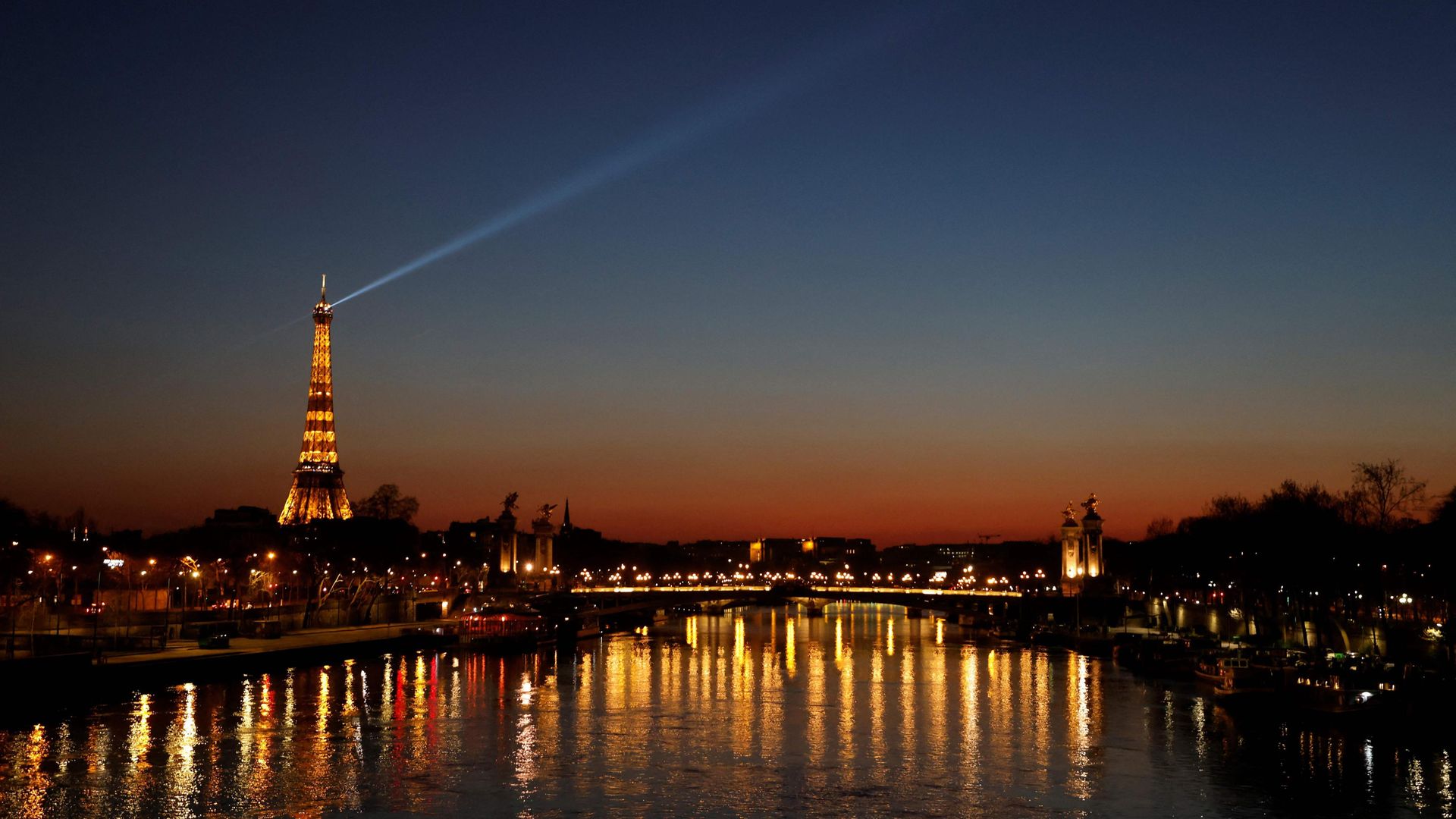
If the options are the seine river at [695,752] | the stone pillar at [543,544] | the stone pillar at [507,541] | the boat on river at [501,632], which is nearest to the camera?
the seine river at [695,752]

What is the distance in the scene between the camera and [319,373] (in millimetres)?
134125

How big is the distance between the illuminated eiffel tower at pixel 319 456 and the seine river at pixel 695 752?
64669 mm

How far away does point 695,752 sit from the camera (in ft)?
154

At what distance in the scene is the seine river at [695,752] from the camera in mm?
38219

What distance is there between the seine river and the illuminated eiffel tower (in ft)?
212

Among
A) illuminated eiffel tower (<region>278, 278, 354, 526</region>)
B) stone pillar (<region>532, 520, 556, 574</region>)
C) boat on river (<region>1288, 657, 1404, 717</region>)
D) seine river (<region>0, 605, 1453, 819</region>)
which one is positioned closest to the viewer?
seine river (<region>0, 605, 1453, 819</region>)

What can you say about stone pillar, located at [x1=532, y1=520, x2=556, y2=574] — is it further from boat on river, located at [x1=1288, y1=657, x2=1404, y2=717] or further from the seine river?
boat on river, located at [x1=1288, y1=657, x2=1404, y2=717]

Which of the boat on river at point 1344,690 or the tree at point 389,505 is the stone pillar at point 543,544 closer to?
the tree at point 389,505

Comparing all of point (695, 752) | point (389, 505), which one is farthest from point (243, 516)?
point (695, 752)

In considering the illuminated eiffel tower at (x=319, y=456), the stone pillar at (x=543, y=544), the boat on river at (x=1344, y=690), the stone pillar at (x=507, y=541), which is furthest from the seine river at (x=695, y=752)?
the stone pillar at (x=543, y=544)

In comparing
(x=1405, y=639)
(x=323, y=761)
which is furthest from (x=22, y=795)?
(x=1405, y=639)

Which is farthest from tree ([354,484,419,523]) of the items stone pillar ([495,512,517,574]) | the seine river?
the seine river

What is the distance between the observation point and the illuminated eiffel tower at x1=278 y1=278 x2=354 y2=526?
13425cm

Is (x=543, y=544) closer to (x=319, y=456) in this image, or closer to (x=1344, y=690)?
(x=319, y=456)
